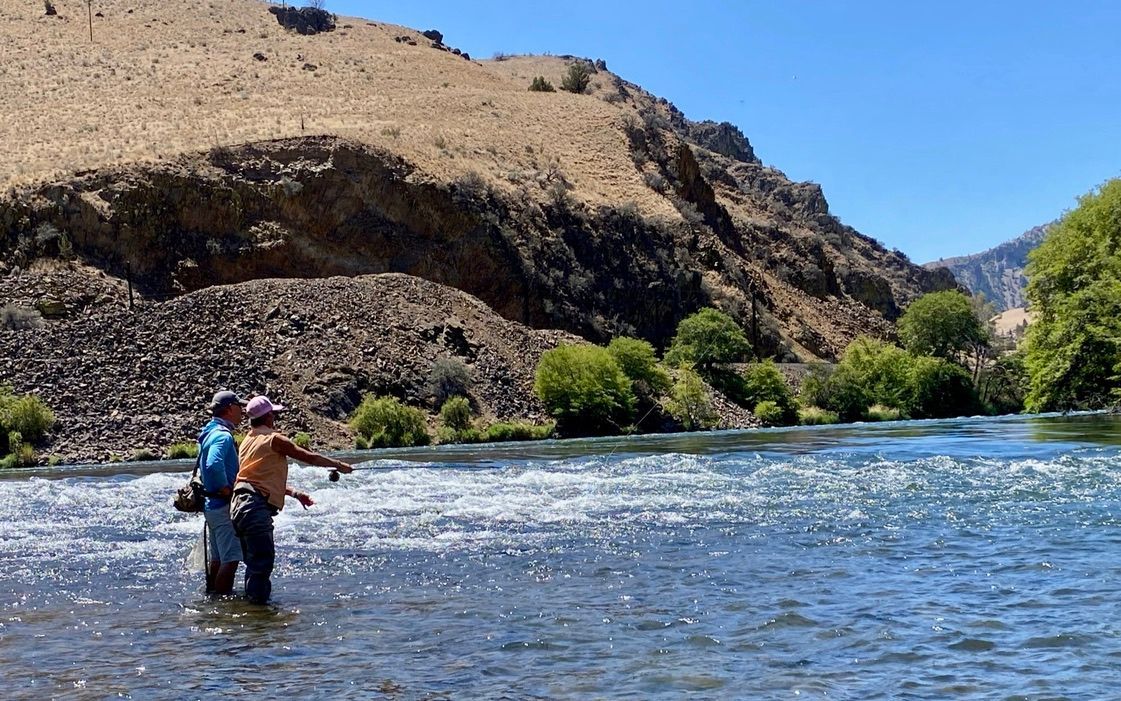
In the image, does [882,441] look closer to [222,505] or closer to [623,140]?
[222,505]

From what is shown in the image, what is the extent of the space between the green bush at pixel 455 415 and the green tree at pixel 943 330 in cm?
4867

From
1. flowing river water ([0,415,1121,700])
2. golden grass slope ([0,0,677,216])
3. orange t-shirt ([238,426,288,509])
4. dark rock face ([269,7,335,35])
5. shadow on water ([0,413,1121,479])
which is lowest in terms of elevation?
flowing river water ([0,415,1121,700])

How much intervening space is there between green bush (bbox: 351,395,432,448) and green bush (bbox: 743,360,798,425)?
24772 millimetres

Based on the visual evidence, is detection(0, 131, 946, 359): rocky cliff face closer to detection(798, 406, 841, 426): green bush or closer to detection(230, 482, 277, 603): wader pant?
detection(798, 406, 841, 426): green bush

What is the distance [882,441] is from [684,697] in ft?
95.9

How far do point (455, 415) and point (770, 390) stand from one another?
24061mm

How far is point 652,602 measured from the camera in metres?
9.91

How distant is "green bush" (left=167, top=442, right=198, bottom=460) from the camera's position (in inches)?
1529

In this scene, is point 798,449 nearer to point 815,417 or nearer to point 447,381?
point 447,381

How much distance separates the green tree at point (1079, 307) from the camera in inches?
1417

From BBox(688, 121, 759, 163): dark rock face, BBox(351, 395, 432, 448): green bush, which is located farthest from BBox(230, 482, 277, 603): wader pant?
BBox(688, 121, 759, 163): dark rock face

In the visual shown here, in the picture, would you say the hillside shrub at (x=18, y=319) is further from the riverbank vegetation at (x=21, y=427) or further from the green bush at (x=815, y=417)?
the green bush at (x=815, y=417)

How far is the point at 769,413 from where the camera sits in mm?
60938

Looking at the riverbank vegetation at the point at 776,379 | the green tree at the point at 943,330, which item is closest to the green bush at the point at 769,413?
the riverbank vegetation at the point at 776,379
